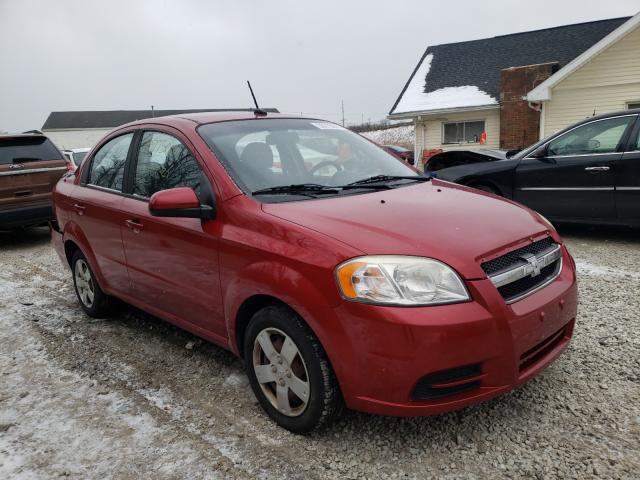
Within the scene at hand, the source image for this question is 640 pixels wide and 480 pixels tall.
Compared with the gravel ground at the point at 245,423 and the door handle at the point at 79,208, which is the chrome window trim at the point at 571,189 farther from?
the door handle at the point at 79,208

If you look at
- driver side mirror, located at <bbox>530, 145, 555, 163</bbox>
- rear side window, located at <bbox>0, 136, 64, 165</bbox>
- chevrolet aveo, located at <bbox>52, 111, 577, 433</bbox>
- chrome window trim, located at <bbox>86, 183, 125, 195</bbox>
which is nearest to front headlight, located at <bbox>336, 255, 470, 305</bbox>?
chevrolet aveo, located at <bbox>52, 111, 577, 433</bbox>

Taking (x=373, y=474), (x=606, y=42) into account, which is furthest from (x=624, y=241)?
(x=606, y=42)

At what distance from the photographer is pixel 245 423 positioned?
9.13 ft

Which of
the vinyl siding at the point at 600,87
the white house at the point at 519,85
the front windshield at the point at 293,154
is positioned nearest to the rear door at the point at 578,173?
the front windshield at the point at 293,154

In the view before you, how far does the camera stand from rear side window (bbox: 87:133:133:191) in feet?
12.7

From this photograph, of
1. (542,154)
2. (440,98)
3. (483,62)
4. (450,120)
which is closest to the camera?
(542,154)

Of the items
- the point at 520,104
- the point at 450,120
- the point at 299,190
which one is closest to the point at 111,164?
the point at 299,190

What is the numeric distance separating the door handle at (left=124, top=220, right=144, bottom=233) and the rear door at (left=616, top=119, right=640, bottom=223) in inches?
209

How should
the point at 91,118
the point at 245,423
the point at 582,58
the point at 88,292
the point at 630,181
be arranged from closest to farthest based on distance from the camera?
the point at 245,423
the point at 88,292
the point at 630,181
the point at 582,58
the point at 91,118

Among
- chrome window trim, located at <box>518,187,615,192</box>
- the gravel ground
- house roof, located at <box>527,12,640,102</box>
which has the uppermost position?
house roof, located at <box>527,12,640,102</box>

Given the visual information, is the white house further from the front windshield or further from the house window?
the front windshield

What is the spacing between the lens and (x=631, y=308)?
4055mm

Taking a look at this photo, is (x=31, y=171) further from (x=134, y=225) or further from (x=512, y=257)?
(x=512, y=257)

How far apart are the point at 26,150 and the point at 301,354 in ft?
24.1
